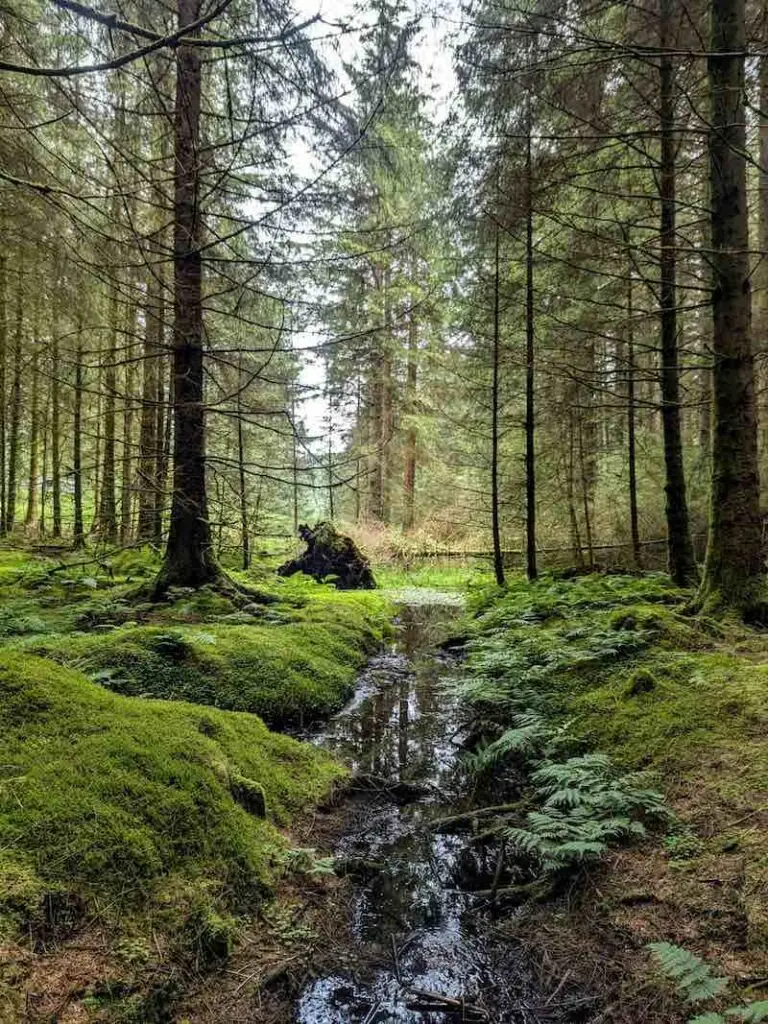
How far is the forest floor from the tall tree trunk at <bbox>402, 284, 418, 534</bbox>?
16.5 meters

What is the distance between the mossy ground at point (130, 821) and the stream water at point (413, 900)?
0.40 metres

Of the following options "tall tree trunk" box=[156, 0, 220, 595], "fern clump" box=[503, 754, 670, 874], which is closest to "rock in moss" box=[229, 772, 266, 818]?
"fern clump" box=[503, 754, 670, 874]

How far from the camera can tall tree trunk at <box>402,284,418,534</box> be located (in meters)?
21.0

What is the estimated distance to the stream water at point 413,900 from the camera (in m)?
2.04

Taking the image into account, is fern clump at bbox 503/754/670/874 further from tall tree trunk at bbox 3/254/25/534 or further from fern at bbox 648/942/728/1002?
tall tree trunk at bbox 3/254/25/534

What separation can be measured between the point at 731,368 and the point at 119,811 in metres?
5.93

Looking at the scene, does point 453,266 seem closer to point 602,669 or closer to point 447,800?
point 602,669

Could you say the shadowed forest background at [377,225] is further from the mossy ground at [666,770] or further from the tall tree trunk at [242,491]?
the mossy ground at [666,770]

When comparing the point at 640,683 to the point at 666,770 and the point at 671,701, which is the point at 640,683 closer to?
the point at 671,701

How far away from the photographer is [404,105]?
25.8 feet

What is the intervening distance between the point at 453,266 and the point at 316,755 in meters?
12.1

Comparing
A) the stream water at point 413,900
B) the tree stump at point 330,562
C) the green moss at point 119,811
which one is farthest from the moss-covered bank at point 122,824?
the tree stump at point 330,562

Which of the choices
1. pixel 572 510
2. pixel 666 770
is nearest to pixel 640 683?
pixel 666 770

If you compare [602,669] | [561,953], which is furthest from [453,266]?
[561,953]
